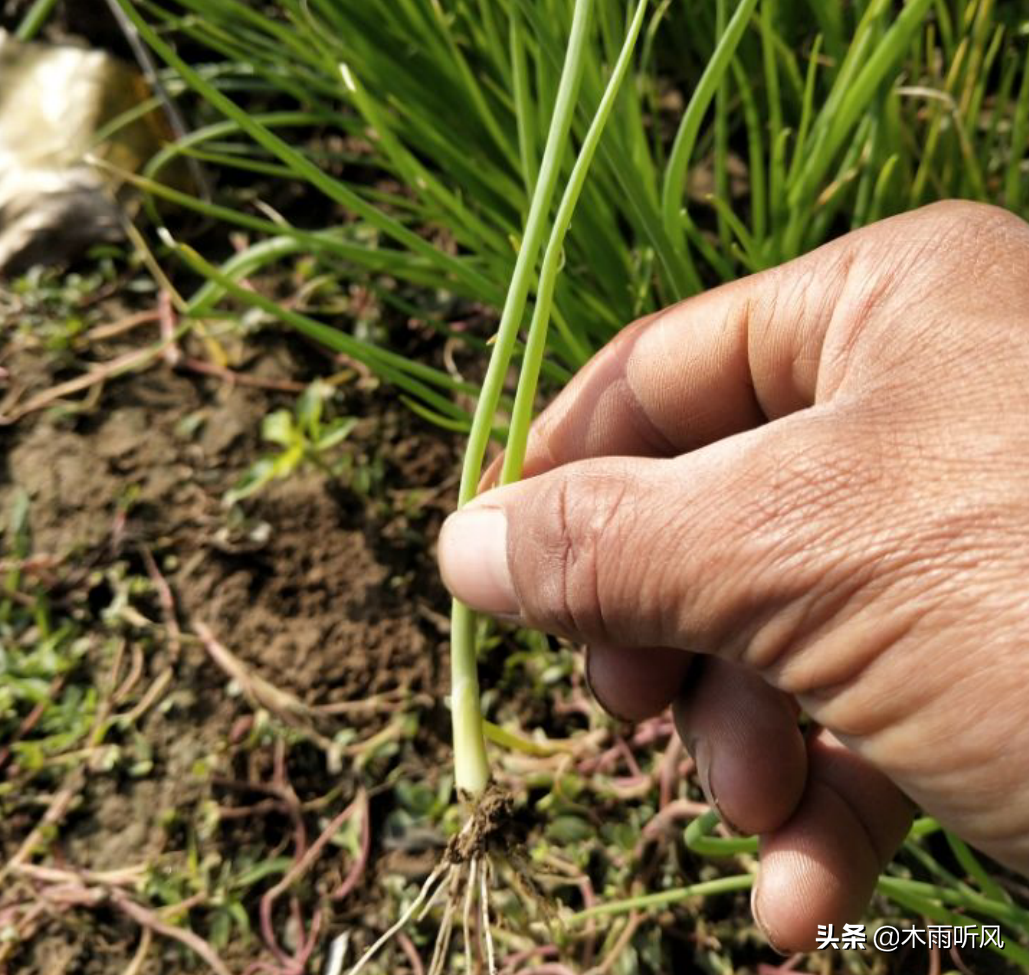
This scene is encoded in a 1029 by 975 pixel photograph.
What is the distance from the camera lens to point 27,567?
1167mm

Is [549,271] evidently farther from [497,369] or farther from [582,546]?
[582,546]

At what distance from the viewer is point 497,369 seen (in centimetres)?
70

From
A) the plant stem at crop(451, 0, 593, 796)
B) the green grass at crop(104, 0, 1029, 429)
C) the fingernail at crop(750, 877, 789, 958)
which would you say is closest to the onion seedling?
the plant stem at crop(451, 0, 593, 796)

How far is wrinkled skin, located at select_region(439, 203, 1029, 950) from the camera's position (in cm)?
52

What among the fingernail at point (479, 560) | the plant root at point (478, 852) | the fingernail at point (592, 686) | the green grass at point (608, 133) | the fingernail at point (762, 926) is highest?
the green grass at point (608, 133)

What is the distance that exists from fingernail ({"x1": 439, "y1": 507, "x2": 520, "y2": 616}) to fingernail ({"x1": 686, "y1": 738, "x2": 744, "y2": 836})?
9.0 inches

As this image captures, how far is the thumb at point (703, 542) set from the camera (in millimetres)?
545

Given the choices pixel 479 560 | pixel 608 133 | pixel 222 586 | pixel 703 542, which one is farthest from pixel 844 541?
pixel 222 586

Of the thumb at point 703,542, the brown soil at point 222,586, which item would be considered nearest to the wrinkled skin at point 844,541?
the thumb at point 703,542

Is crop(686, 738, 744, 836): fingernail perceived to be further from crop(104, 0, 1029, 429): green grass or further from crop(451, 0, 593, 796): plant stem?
crop(104, 0, 1029, 429): green grass

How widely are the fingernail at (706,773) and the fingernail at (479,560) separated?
0.23 m

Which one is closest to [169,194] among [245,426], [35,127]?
[245,426]

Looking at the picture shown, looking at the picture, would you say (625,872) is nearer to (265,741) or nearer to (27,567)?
(265,741)

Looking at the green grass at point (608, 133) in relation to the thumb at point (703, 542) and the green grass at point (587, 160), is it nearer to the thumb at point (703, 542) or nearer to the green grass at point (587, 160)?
the green grass at point (587, 160)
